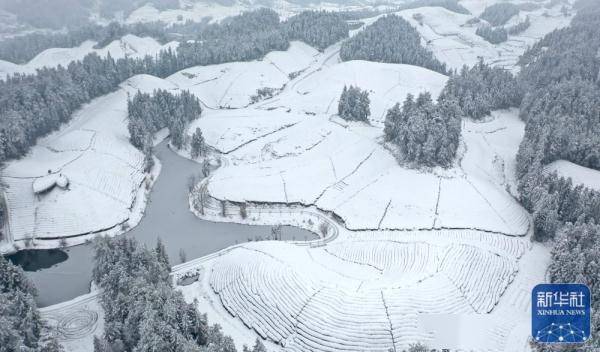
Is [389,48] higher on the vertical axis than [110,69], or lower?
lower

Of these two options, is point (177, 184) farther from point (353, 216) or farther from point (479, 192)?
point (479, 192)

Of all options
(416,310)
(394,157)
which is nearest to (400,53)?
(394,157)

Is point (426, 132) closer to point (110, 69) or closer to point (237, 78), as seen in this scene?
point (237, 78)

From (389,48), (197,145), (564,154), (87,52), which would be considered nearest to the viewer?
(564,154)

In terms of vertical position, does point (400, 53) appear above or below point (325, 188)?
above

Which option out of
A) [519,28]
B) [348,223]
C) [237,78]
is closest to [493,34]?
[519,28]

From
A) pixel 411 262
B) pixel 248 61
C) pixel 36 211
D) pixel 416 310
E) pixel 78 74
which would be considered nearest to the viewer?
pixel 416 310
